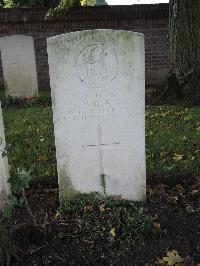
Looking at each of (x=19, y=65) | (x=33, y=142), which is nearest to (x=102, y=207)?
(x=33, y=142)

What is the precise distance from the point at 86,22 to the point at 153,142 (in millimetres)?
6211

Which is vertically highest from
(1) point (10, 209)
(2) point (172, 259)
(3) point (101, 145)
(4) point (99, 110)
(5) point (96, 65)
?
(5) point (96, 65)

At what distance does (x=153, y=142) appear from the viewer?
17.8 ft

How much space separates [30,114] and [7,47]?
7.14ft

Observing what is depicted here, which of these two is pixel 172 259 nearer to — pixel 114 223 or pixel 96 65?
pixel 114 223

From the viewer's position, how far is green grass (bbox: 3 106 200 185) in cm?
462

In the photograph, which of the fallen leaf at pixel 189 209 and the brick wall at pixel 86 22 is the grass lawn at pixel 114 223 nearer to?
the fallen leaf at pixel 189 209

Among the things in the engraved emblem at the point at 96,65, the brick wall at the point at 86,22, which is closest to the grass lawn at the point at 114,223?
the engraved emblem at the point at 96,65

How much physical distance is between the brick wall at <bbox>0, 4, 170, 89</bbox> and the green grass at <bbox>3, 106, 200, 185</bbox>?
4183mm

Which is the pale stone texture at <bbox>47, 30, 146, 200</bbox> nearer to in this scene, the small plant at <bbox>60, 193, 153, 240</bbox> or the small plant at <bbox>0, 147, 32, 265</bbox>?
the small plant at <bbox>60, 193, 153, 240</bbox>

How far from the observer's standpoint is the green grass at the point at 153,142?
15.2 feet

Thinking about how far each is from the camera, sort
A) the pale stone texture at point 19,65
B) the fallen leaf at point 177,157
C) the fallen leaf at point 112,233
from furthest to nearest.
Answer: the pale stone texture at point 19,65
the fallen leaf at point 177,157
the fallen leaf at point 112,233

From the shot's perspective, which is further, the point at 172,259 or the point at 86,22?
the point at 86,22

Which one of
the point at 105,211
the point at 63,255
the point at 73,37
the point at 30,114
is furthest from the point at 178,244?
the point at 30,114
